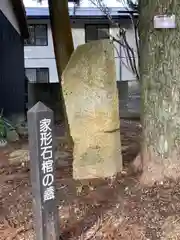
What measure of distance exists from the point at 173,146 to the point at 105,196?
33.6 inches

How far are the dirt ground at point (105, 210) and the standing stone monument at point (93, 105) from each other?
287mm

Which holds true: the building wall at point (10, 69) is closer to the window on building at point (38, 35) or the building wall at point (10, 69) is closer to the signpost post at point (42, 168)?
the window on building at point (38, 35)

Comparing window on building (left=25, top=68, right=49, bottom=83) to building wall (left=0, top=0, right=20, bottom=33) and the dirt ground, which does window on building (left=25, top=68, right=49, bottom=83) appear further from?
the dirt ground

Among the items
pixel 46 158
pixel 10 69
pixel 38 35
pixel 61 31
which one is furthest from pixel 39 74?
pixel 46 158

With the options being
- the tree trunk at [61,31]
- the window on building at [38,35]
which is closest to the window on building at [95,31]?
the window on building at [38,35]

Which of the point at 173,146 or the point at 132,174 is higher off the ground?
the point at 173,146

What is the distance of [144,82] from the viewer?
4.61m

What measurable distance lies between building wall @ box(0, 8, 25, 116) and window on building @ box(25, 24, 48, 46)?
7.19 meters

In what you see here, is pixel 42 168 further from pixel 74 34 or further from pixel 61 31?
pixel 74 34

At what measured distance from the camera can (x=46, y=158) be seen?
3.40 metres

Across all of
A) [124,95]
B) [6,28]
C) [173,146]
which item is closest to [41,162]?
[173,146]

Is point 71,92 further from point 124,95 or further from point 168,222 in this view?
point 124,95

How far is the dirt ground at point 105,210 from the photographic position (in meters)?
3.74

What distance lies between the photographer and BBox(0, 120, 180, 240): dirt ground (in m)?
3.74
